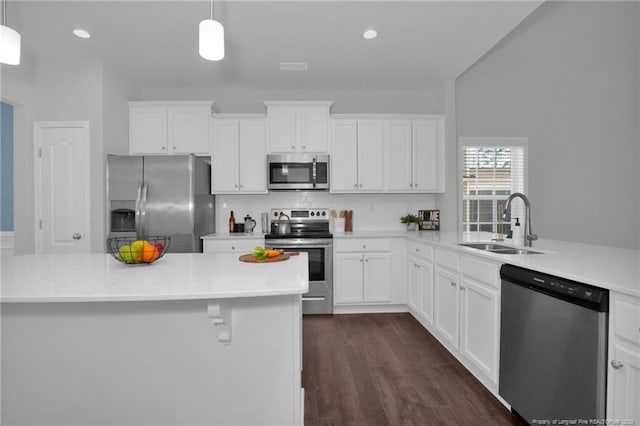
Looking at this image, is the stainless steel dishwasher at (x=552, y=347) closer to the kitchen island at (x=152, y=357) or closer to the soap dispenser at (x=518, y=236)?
the soap dispenser at (x=518, y=236)

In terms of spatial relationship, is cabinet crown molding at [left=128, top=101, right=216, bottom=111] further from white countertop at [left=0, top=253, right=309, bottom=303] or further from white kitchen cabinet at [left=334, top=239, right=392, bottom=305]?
white countertop at [left=0, top=253, right=309, bottom=303]

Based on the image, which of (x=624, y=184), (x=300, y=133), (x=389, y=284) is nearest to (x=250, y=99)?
(x=300, y=133)

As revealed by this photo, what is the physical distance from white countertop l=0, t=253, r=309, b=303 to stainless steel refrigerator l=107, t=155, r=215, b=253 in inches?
59.0

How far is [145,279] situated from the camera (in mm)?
1430

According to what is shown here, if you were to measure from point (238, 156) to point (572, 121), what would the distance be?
457 cm

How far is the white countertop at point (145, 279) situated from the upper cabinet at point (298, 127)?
2356mm

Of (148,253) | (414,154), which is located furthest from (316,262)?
(148,253)

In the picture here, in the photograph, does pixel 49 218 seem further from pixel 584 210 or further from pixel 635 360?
pixel 584 210

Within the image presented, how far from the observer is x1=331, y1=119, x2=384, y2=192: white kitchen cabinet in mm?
4102

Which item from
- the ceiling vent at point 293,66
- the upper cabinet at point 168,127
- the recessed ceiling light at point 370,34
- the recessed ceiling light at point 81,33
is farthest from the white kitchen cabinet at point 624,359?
the recessed ceiling light at point 81,33

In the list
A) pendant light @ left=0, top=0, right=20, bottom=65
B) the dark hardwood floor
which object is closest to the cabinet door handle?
the dark hardwood floor

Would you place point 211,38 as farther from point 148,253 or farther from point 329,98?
point 329,98

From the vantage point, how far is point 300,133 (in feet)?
13.3

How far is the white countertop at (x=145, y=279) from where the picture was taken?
1.21 metres
